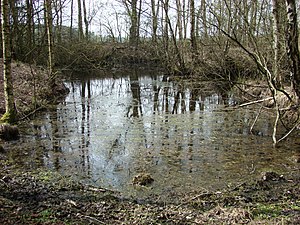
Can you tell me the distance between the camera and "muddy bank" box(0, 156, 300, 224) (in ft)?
11.3

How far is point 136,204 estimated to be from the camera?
399cm

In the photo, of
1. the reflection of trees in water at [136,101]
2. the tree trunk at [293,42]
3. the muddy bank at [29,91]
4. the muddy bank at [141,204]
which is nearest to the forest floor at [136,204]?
the muddy bank at [141,204]

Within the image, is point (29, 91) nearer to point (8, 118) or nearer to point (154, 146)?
point (8, 118)

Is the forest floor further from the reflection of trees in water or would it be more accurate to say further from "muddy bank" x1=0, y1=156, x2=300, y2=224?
the reflection of trees in water

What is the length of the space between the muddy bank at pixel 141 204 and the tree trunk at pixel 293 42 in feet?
9.43

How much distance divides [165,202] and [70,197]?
1.26 meters

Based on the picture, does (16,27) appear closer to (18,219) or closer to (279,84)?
(279,84)

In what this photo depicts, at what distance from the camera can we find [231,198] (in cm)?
412

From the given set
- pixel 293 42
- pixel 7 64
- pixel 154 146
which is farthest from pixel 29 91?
pixel 293 42

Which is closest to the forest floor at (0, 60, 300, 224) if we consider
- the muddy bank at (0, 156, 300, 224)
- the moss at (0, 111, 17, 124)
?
the muddy bank at (0, 156, 300, 224)

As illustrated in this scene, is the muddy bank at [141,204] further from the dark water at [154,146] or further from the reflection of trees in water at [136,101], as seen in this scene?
the reflection of trees in water at [136,101]

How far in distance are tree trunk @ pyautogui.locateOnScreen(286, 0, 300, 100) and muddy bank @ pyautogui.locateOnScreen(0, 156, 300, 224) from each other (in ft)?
9.43

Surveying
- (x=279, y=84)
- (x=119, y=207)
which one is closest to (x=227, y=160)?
(x=119, y=207)

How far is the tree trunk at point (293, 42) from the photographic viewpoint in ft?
21.6
